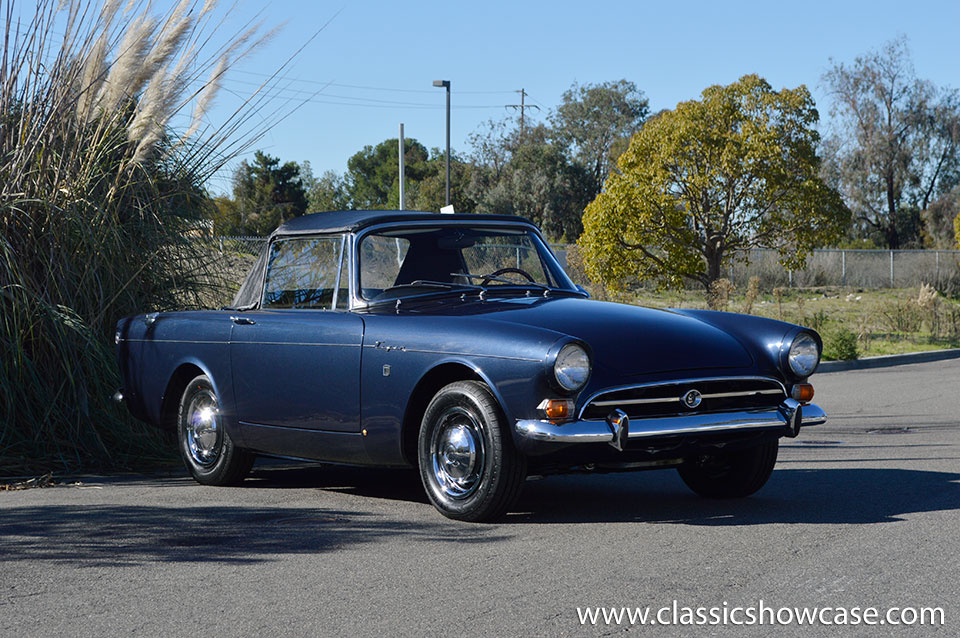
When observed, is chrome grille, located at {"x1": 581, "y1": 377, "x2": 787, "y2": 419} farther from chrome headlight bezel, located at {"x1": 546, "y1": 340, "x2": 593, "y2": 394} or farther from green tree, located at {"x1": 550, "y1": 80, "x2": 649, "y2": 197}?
green tree, located at {"x1": 550, "y1": 80, "x2": 649, "y2": 197}

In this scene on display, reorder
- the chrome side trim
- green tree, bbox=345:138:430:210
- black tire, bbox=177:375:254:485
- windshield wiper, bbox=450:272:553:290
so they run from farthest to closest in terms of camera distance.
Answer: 1. green tree, bbox=345:138:430:210
2. black tire, bbox=177:375:254:485
3. windshield wiper, bbox=450:272:553:290
4. the chrome side trim

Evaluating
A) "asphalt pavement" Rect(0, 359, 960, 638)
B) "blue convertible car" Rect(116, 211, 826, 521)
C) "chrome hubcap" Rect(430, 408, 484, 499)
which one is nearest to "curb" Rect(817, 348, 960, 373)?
"asphalt pavement" Rect(0, 359, 960, 638)

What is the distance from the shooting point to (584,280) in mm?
27031

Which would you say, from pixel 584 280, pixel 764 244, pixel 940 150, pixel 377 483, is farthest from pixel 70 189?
pixel 940 150

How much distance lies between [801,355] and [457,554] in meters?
2.26

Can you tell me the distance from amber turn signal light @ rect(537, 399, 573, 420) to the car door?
1.27m

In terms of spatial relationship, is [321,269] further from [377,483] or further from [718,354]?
[718,354]

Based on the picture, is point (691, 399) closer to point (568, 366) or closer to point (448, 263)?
point (568, 366)

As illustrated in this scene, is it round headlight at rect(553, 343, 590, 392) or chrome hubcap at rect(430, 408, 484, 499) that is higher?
round headlight at rect(553, 343, 590, 392)

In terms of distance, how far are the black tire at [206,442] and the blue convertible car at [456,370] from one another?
0.04 ft

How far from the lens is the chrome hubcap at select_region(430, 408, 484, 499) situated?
18.8 ft

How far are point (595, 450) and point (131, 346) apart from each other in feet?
12.3

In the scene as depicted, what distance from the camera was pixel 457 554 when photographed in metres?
5.12

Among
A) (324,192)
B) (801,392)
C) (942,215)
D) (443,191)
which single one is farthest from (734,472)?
(324,192)
